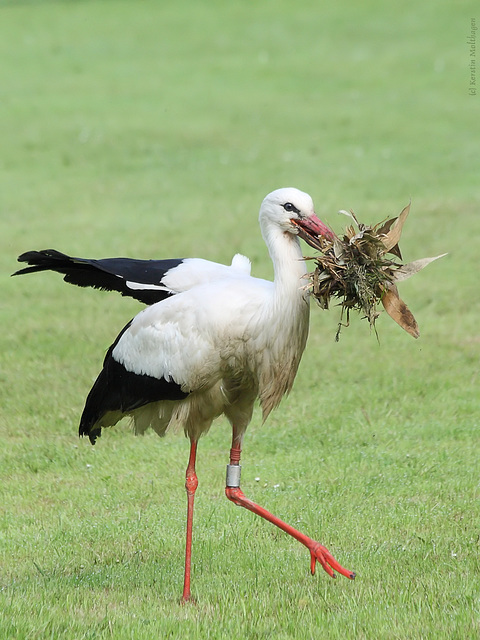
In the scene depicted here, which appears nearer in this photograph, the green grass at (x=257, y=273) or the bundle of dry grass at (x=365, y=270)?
the bundle of dry grass at (x=365, y=270)

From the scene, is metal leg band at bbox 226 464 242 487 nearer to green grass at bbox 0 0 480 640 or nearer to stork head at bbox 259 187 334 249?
green grass at bbox 0 0 480 640

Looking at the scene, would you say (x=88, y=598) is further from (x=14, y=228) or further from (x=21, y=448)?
(x=14, y=228)

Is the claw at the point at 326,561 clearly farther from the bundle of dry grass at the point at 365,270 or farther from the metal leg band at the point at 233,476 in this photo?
the bundle of dry grass at the point at 365,270

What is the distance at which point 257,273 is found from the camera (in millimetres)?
12578

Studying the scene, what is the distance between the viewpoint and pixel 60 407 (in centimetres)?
887

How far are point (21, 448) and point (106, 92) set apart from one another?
46.8 feet

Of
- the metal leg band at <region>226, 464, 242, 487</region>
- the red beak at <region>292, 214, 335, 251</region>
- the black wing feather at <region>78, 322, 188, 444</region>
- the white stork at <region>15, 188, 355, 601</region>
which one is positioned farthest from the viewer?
the metal leg band at <region>226, 464, 242, 487</region>

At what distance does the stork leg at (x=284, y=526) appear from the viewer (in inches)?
212

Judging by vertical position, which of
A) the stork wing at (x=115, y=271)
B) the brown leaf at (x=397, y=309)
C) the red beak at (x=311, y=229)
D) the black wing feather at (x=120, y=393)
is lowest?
the black wing feather at (x=120, y=393)

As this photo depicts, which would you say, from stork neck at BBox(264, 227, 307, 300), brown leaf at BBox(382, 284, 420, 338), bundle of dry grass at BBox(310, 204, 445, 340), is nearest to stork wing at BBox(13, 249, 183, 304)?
stork neck at BBox(264, 227, 307, 300)

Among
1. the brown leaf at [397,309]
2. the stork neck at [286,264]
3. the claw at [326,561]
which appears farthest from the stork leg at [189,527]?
the brown leaf at [397,309]

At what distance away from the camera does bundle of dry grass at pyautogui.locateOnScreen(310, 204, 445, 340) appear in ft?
16.1

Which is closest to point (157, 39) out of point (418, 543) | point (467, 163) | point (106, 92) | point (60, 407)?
point (106, 92)

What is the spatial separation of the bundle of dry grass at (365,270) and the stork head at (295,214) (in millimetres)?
200
